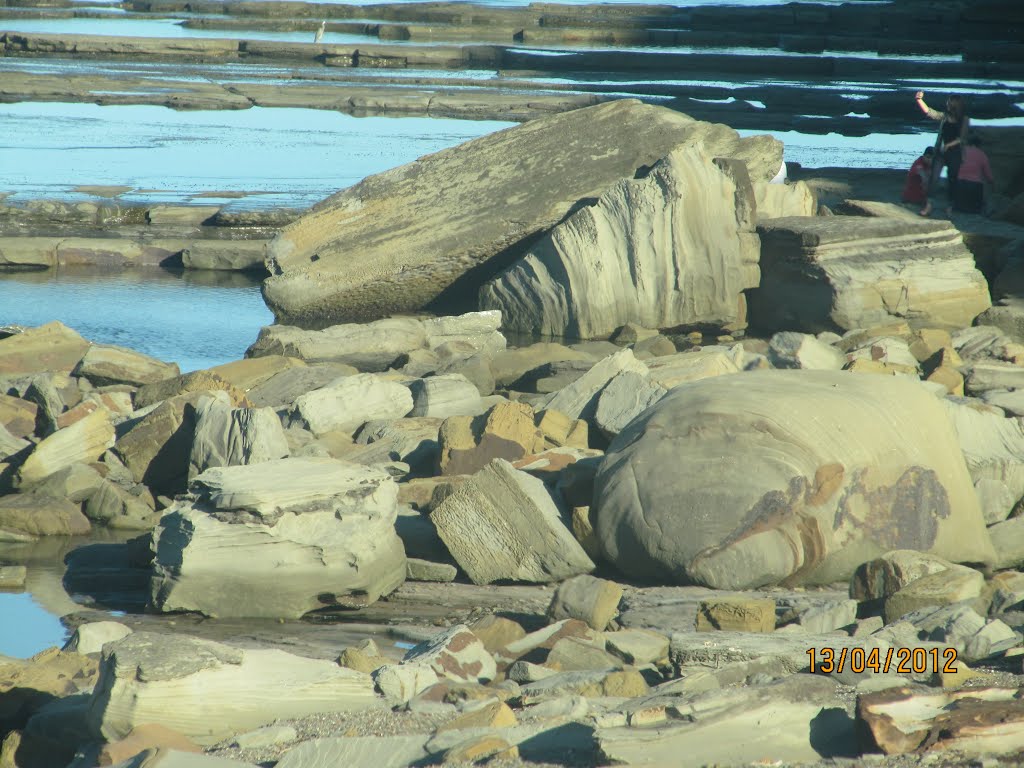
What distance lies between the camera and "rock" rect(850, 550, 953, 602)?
152 inches

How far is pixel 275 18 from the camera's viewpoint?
3247 cm

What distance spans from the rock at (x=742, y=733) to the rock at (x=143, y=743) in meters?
1.07

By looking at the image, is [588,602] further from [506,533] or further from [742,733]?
[742,733]

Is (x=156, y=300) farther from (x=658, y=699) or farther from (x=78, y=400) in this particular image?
(x=658, y=699)

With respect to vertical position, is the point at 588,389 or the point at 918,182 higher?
the point at 918,182

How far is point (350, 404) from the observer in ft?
20.4

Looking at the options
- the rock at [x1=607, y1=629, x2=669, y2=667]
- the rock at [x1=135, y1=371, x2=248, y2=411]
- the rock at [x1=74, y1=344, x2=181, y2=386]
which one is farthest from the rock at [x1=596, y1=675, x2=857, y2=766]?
the rock at [x1=74, y1=344, x2=181, y2=386]

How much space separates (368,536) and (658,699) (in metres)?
1.83

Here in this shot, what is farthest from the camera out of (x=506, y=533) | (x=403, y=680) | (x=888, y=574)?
(x=506, y=533)

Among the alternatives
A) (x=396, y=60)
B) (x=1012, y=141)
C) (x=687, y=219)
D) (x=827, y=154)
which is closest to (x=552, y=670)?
(x=687, y=219)

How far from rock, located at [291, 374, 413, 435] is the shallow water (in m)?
1.79

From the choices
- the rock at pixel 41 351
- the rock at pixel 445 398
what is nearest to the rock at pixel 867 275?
the rock at pixel 445 398

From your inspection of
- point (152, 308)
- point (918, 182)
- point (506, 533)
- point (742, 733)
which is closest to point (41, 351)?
point (152, 308)

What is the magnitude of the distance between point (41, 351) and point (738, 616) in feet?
16.7
